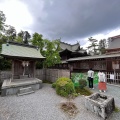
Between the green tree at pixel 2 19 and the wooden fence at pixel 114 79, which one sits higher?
the green tree at pixel 2 19

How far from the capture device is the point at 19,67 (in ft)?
29.3

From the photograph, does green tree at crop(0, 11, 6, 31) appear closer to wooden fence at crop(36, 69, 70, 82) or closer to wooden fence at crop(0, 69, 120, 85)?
wooden fence at crop(0, 69, 120, 85)

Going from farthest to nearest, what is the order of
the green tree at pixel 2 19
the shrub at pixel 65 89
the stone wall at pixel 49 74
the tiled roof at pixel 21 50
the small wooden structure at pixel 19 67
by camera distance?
the green tree at pixel 2 19 → the stone wall at pixel 49 74 → the tiled roof at pixel 21 50 → the small wooden structure at pixel 19 67 → the shrub at pixel 65 89

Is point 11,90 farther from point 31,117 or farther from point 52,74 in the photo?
point 52,74

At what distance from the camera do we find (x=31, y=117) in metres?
3.68

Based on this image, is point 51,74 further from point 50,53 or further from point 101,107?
point 101,107

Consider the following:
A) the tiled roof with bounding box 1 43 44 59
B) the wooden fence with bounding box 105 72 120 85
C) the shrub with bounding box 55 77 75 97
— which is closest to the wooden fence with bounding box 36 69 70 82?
the shrub with bounding box 55 77 75 97

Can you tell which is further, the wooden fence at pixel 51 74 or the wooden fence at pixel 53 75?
the wooden fence at pixel 51 74

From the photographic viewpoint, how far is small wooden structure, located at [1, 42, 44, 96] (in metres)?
6.68

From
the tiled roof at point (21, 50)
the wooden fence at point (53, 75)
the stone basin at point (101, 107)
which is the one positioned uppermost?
the tiled roof at point (21, 50)

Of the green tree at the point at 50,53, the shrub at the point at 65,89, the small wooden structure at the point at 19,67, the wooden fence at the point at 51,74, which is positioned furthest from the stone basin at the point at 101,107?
the green tree at the point at 50,53

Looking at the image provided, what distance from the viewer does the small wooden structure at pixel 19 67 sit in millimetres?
6682

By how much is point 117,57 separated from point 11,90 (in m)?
11.1

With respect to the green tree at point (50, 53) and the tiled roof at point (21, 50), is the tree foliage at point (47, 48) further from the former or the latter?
the tiled roof at point (21, 50)
